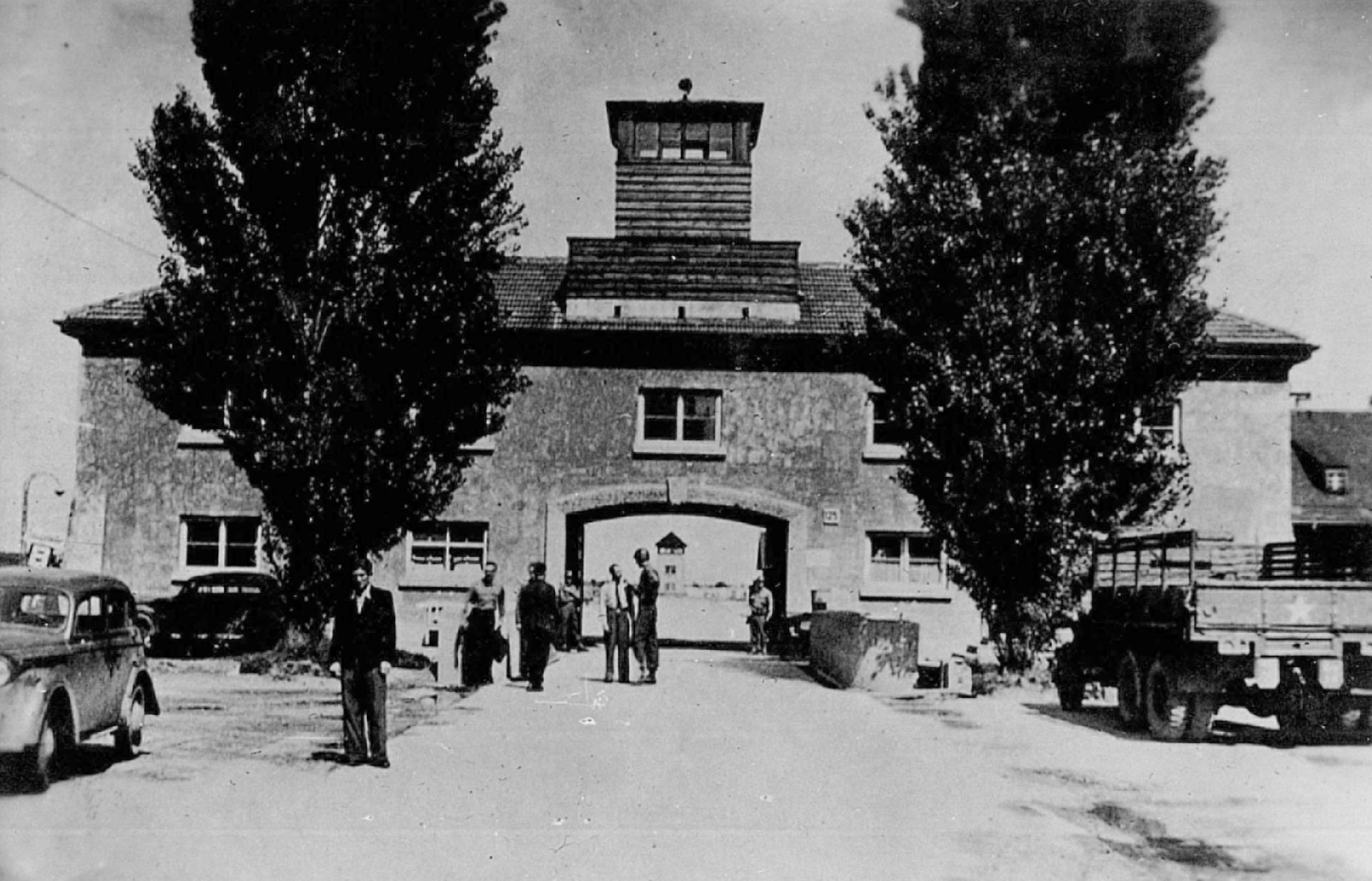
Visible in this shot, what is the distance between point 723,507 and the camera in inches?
1052

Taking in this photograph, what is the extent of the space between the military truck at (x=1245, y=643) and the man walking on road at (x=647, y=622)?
242 inches

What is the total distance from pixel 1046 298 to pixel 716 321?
11198 mm

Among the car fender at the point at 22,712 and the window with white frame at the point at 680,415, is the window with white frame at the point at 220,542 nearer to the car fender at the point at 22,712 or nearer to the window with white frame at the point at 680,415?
the window with white frame at the point at 680,415

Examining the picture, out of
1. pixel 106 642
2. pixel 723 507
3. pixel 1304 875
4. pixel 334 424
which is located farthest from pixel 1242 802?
pixel 723 507

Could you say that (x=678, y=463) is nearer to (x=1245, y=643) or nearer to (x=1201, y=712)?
(x=1201, y=712)

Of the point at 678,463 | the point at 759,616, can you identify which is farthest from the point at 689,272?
the point at 759,616

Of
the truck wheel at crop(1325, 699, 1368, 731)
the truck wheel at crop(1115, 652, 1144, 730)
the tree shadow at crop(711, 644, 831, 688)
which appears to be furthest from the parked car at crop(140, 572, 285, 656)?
the truck wheel at crop(1325, 699, 1368, 731)

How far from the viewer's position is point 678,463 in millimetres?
26609

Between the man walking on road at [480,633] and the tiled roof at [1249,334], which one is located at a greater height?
the tiled roof at [1249,334]

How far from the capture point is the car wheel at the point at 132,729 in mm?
9836

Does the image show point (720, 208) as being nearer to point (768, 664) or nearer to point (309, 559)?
point (768, 664)

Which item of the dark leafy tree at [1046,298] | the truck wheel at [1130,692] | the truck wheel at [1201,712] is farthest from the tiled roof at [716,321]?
the truck wheel at [1201,712]

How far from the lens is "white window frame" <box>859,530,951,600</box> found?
86.1 ft

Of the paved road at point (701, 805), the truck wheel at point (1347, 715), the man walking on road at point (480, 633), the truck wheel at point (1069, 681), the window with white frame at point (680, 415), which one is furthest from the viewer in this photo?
the window with white frame at point (680, 415)
